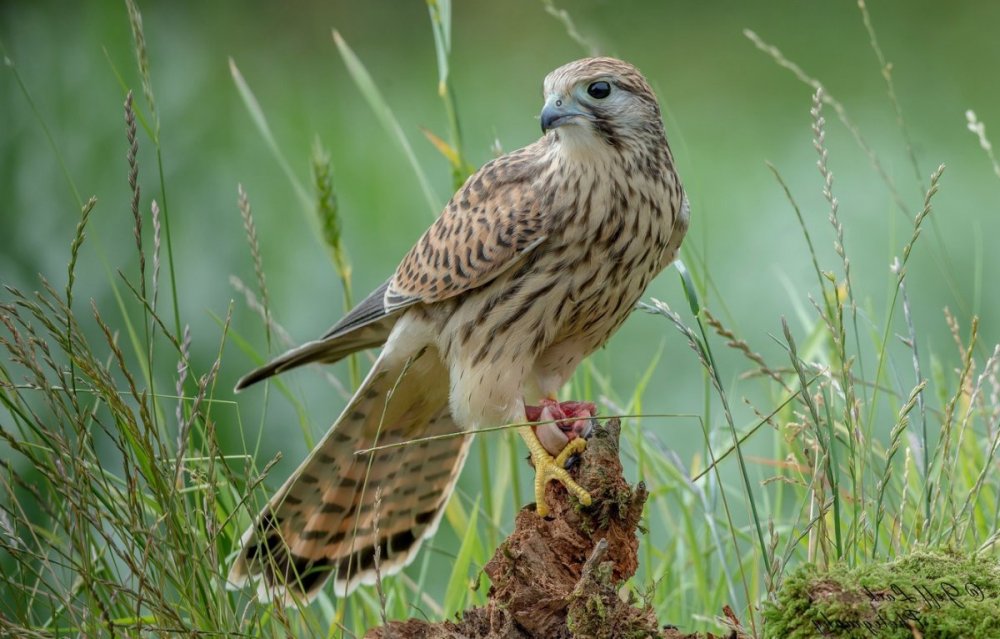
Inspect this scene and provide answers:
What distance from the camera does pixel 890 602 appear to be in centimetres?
159

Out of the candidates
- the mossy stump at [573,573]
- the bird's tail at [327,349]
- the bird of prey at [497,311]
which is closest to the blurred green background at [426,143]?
the bird's tail at [327,349]

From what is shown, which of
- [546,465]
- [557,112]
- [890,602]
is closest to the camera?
[890,602]

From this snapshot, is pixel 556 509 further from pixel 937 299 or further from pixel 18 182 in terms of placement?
pixel 937 299

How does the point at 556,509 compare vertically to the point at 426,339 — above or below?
below

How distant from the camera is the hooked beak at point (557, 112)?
2.51m

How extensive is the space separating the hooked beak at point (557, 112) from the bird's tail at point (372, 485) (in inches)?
25.0

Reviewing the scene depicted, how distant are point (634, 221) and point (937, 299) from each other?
3.58 m

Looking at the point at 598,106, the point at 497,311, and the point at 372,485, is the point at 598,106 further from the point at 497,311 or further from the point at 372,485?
the point at 372,485

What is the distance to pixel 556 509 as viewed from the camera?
2.12m

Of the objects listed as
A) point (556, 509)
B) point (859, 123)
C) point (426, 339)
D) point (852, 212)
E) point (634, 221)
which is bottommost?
point (556, 509)

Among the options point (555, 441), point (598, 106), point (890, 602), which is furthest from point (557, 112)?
point (890, 602)

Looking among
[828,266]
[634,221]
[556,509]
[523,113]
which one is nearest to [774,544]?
[556,509]

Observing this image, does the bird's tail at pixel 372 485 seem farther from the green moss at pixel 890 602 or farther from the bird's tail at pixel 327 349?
the green moss at pixel 890 602

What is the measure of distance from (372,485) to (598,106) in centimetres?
111
